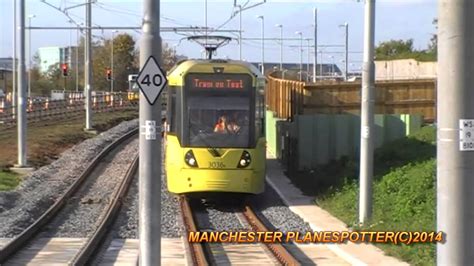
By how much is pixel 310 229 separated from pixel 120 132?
3100 centimetres

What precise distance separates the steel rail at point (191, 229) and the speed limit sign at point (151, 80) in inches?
128

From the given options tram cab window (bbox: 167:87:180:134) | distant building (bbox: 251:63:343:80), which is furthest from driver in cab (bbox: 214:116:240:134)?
distant building (bbox: 251:63:343:80)

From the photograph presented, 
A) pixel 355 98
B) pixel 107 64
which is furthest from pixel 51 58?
pixel 355 98

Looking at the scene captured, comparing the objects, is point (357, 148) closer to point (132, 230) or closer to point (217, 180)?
point (217, 180)

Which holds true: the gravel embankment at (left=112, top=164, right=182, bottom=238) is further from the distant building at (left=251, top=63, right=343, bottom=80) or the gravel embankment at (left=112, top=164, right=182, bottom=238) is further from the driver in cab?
the distant building at (left=251, top=63, right=343, bottom=80)

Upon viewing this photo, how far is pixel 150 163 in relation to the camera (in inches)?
356

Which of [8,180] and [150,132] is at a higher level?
[150,132]

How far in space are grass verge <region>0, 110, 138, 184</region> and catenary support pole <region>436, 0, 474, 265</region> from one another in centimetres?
1800

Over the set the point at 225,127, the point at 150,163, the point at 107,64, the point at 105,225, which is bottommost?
the point at 105,225

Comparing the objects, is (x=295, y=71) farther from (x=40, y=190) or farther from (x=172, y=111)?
(x=172, y=111)

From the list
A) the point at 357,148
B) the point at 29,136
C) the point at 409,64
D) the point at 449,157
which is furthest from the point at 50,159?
the point at 409,64

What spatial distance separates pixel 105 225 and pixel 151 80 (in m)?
6.62

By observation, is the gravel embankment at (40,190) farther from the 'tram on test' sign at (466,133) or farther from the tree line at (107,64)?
the tree line at (107,64)

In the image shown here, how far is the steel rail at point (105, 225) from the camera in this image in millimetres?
11678
